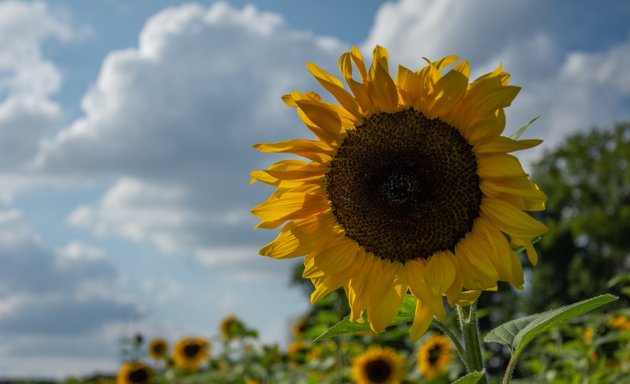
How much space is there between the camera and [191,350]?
10766mm

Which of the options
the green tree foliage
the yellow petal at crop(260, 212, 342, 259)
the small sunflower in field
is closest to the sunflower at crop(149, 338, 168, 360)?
the small sunflower in field

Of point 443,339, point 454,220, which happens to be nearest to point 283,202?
point 454,220

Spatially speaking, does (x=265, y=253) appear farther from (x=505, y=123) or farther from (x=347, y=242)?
(x=505, y=123)

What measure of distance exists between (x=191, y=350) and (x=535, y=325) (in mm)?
8904

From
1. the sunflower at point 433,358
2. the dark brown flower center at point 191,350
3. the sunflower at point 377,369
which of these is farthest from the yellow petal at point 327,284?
the dark brown flower center at point 191,350

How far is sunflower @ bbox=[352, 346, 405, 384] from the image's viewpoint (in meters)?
7.27

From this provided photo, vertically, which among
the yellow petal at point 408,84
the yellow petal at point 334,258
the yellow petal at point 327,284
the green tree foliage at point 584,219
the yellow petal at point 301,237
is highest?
the green tree foliage at point 584,219

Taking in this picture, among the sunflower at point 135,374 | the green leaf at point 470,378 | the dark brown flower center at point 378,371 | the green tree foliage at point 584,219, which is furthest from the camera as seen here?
the green tree foliage at point 584,219

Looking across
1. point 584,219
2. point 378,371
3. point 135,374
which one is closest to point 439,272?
point 378,371

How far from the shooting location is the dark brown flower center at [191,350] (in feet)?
35.3

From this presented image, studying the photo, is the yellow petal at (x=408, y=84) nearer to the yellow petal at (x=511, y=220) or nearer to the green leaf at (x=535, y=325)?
the yellow petal at (x=511, y=220)

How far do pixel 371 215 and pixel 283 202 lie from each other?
341 millimetres

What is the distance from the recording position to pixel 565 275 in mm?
43312

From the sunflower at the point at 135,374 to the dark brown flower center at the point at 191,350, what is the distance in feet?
4.38
